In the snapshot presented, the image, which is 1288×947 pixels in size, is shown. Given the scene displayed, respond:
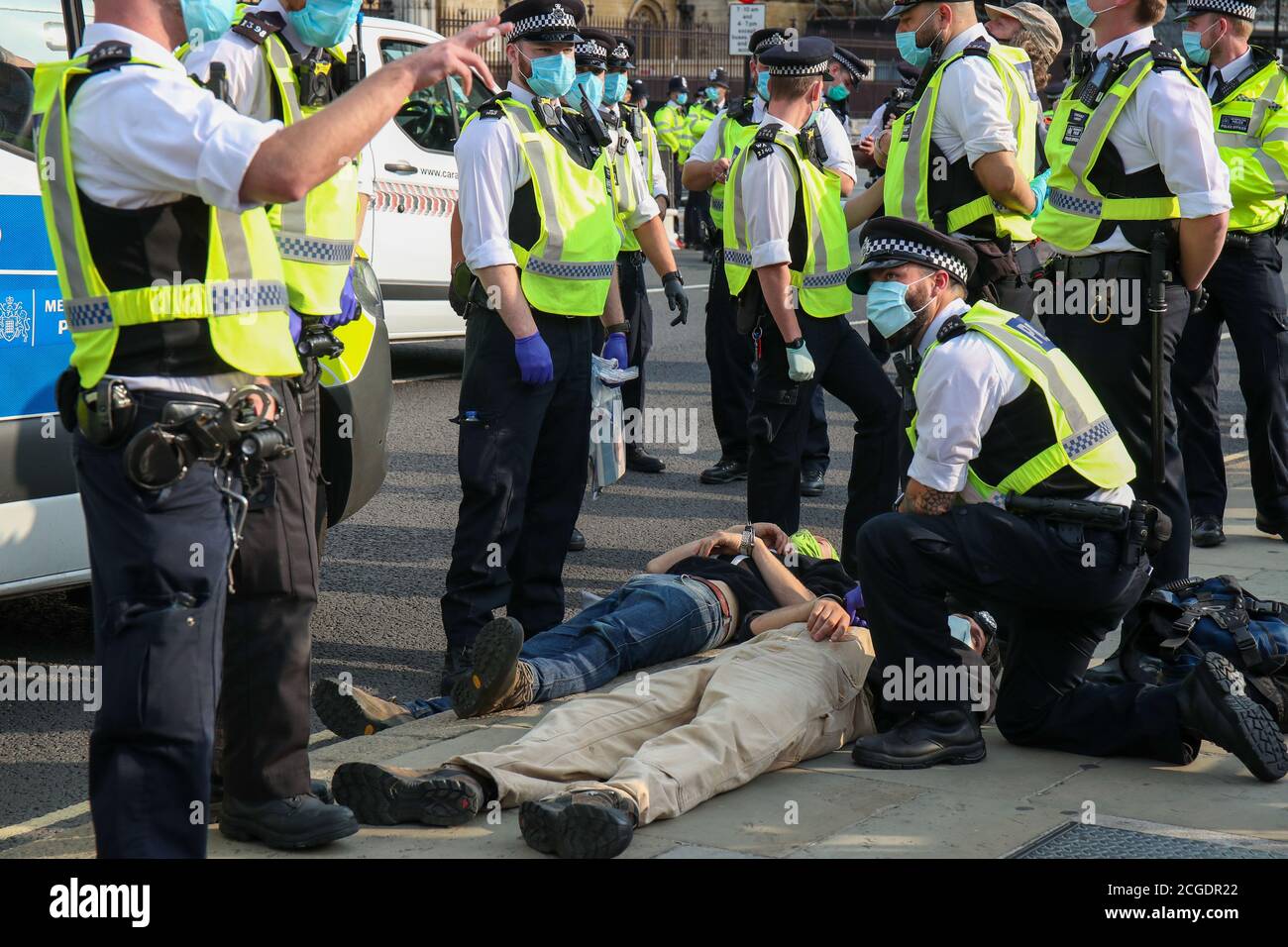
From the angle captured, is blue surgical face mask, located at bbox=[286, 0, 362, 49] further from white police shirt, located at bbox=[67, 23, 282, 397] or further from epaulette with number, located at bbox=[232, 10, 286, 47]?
white police shirt, located at bbox=[67, 23, 282, 397]

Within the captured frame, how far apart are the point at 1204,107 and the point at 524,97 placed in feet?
7.32

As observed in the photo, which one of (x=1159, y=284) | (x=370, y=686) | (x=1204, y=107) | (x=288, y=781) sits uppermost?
(x=1204, y=107)

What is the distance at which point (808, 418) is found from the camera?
6555 mm

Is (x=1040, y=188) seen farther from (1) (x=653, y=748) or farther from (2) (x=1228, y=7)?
(1) (x=653, y=748)

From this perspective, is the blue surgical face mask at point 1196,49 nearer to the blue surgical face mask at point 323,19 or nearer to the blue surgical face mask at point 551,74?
the blue surgical face mask at point 551,74

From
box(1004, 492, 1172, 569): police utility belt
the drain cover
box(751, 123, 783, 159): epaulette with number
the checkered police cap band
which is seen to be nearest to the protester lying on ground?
box(1004, 492, 1172, 569): police utility belt

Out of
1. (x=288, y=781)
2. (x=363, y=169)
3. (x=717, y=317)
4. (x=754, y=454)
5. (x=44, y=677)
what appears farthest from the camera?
(x=363, y=169)

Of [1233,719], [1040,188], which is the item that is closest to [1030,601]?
[1233,719]

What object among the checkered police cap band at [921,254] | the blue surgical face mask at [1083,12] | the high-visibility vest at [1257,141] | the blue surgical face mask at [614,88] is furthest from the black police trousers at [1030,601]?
the blue surgical face mask at [614,88]

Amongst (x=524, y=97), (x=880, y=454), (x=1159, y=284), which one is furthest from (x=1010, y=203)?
(x=524, y=97)

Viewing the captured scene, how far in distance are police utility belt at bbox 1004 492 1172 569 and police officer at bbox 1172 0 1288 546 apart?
2.74 meters

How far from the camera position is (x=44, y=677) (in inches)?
209

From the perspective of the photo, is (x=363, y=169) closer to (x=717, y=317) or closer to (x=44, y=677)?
(x=717, y=317)

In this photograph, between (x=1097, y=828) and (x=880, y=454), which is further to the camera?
(x=880, y=454)
